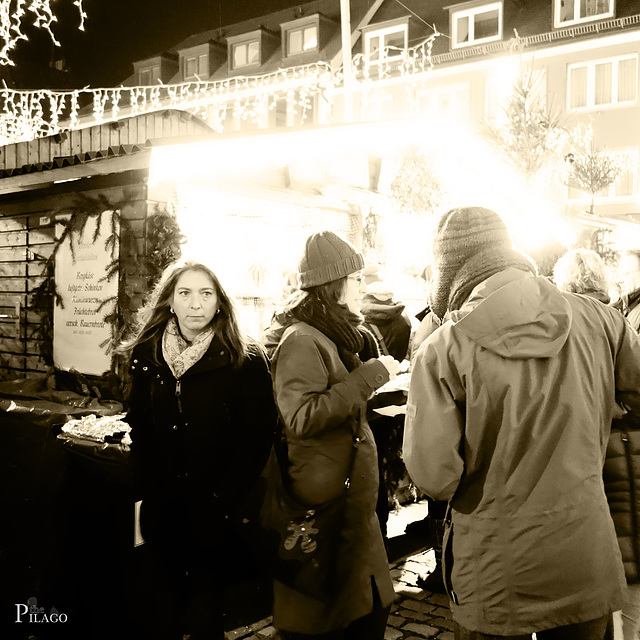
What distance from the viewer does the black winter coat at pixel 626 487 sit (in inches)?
105

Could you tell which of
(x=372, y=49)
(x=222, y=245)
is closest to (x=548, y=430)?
(x=222, y=245)

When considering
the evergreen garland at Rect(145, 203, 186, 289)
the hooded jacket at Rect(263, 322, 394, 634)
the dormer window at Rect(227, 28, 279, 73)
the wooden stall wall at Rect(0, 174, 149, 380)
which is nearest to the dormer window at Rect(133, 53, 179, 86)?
the dormer window at Rect(227, 28, 279, 73)

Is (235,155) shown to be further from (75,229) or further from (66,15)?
(66,15)

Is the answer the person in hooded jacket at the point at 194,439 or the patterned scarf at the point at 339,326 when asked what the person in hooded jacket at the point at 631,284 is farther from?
the person in hooded jacket at the point at 194,439

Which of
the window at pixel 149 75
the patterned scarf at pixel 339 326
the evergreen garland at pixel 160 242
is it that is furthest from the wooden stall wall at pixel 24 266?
the window at pixel 149 75

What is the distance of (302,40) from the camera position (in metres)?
25.9

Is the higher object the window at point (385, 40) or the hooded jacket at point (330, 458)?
the window at point (385, 40)

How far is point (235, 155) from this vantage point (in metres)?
5.19

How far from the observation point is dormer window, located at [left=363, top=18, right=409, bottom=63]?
23.5 meters

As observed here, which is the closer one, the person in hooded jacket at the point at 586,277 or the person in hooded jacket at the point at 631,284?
the person in hooded jacket at the point at 586,277

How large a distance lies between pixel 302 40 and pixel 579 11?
1038 centimetres

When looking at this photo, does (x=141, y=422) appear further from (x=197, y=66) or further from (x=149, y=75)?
(x=149, y=75)

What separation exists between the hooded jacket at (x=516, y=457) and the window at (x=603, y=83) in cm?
2186

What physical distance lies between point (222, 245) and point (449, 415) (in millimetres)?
4603
